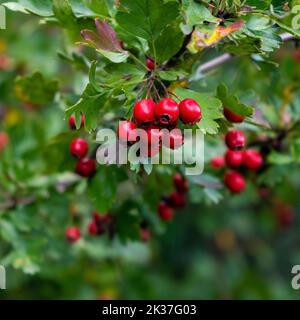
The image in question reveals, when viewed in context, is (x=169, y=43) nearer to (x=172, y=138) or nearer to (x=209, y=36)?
(x=209, y=36)

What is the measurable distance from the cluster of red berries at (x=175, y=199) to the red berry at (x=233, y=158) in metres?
0.16

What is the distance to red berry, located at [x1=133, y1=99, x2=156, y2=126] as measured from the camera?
4.44 ft

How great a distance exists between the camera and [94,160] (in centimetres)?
183

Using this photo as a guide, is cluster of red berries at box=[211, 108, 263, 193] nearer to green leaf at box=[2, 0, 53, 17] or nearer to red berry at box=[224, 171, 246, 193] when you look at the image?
red berry at box=[224, 171, 246, 193]

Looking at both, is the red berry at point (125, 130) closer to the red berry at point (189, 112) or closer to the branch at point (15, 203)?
the red berry at point (189, 112)

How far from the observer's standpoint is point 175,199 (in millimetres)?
2059

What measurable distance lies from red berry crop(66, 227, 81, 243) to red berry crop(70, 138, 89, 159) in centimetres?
56

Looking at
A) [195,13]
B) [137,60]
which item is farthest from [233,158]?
[195,13]

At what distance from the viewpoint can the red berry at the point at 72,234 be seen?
226 cm

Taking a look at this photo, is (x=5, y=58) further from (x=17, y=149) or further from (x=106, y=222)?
(x=106, y=222)

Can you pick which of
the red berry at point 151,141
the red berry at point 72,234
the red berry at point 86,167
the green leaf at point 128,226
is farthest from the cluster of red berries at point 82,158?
the red berry at point 72,234

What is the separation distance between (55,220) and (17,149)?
376 mm
